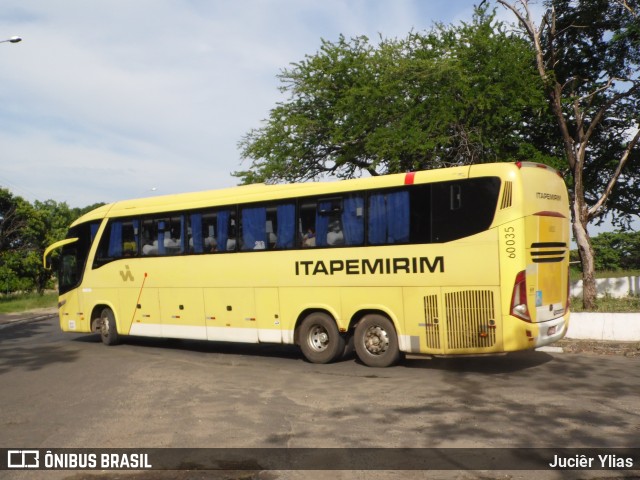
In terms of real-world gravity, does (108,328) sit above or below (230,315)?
below

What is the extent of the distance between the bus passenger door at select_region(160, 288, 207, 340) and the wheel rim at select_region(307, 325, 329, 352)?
2943 mm

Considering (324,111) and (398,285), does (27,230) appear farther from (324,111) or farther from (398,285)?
(398,285)

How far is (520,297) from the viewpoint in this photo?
34.2ft

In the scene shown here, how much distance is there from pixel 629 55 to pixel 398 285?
1554 centimetres

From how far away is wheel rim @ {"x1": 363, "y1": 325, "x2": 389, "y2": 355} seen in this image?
477 inches

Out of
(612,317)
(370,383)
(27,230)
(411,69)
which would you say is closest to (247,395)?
(370,383)

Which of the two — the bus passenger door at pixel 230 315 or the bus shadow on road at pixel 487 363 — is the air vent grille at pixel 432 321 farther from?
the bus passenger door at pixel 230 315

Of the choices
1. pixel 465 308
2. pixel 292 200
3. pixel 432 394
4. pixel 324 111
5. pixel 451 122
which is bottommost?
pixel 432 394

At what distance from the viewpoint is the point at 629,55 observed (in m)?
22.1

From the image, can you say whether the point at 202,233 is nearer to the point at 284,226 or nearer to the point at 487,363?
the point at 284,226

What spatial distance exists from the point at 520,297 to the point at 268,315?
538cm

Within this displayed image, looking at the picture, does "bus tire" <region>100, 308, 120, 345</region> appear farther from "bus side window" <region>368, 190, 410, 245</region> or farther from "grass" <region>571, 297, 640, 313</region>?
"grass" <region>571, 297, 640, 313</region>

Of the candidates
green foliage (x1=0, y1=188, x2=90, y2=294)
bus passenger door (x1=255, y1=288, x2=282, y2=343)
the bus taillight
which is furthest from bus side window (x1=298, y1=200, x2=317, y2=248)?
green foliage (x1=0, y1=188, x2=90, y2=294)

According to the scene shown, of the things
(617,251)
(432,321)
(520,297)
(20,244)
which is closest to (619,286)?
(432,321)
